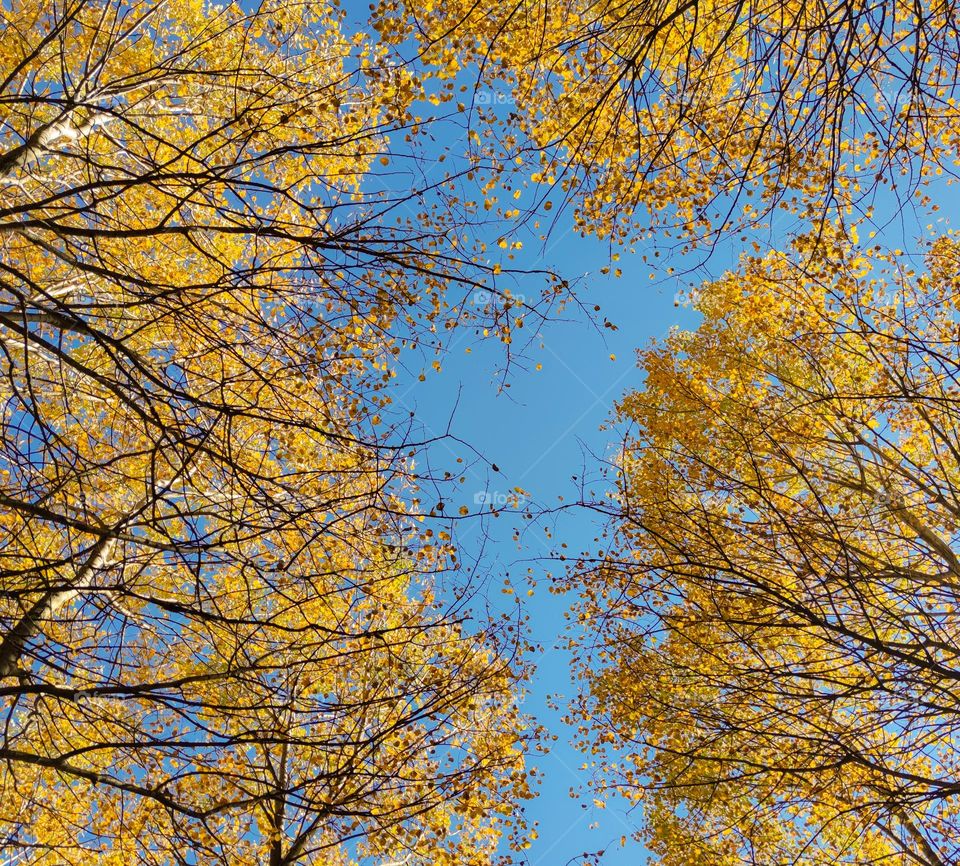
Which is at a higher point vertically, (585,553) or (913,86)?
(913,86)

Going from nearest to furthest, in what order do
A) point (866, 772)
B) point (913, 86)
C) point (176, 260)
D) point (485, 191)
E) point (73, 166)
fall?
point (913, 86) < point (866, 772) < point (485, 191) < point (73, 166) < point (176, 260)

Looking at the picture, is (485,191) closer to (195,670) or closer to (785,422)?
(785,422)

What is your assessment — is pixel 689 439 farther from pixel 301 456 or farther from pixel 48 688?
pixel 48 688

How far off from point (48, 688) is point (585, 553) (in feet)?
11.8

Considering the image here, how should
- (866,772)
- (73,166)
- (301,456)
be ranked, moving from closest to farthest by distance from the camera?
(866,772)
(301,456)
(73,166)

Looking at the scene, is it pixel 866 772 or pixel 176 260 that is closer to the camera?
pixel 866 772

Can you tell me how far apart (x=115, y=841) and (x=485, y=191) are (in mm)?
7156

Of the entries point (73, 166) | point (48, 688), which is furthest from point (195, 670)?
point (73, 166)

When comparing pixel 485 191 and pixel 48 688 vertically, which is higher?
pixel 485 191

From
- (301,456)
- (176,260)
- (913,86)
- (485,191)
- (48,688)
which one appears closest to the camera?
(48,688)

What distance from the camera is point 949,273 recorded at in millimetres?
6285

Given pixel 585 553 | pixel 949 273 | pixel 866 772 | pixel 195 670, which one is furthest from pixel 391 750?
pixel 949 273

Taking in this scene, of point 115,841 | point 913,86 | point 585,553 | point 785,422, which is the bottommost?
point 115,841

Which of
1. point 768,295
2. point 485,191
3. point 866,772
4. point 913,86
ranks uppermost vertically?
point 768,295
